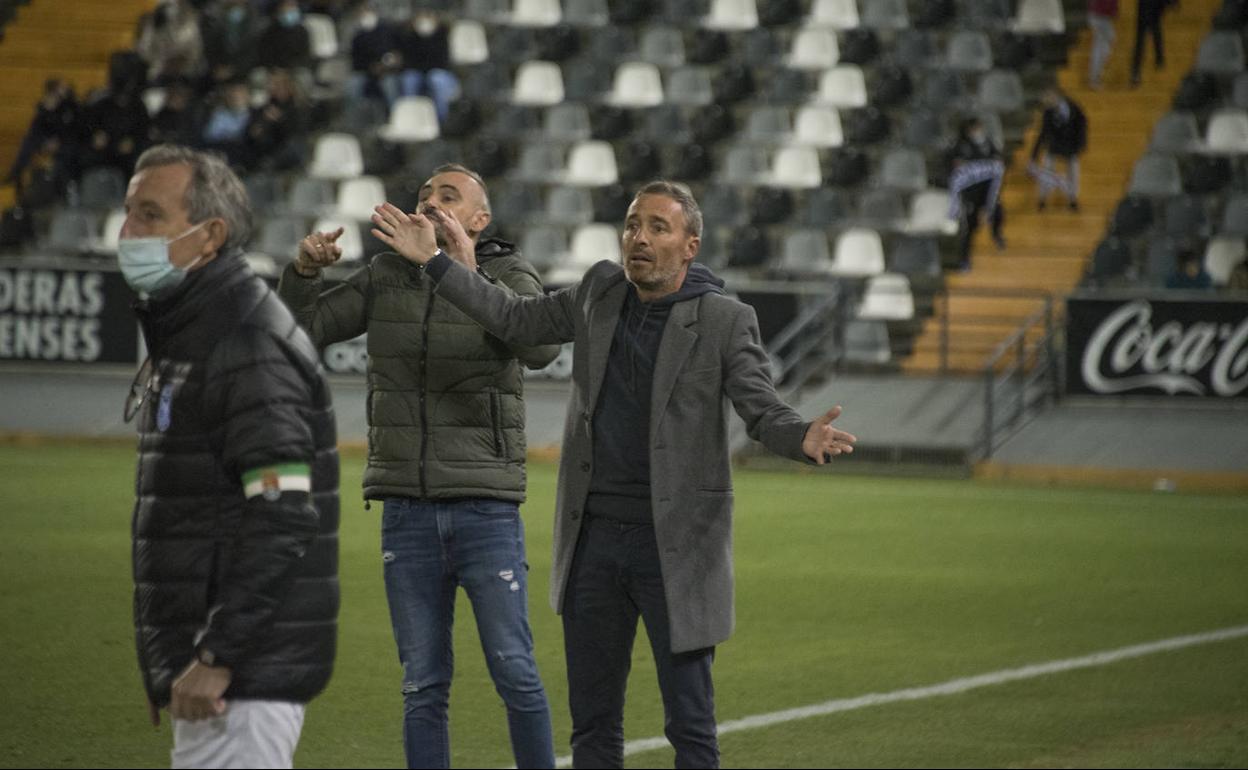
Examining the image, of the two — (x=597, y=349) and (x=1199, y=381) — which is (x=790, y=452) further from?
(x=1199, y=381)

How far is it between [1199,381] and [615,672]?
14380mm

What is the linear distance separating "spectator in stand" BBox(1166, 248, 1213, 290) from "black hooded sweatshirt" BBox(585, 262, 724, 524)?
1576 cm

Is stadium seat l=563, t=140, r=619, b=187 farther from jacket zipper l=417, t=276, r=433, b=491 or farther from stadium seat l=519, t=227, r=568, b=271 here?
jacket zipper l=417, t=276, r=433, b=491

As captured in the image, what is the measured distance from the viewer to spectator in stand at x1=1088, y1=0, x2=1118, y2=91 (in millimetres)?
26172

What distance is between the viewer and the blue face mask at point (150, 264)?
14.4 feet

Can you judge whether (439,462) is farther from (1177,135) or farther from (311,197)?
(311,197)

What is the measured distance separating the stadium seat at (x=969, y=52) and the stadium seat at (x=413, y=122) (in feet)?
23.3

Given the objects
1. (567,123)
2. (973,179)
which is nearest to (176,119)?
(567,123)

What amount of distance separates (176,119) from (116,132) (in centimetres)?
83

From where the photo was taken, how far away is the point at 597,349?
6.14m

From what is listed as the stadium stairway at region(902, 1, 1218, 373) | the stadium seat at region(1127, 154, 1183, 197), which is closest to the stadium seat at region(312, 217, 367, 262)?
the stadium stairway at region(902, 1, 1218, 373)

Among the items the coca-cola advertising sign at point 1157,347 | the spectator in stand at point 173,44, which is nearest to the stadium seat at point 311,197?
the spectator in stand at point 173,44

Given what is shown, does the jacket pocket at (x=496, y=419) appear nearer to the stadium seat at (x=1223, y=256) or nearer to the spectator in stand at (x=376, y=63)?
the stadium seat at (x=1223, y=256)

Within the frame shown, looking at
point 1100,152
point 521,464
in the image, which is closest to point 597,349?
point 521,464
